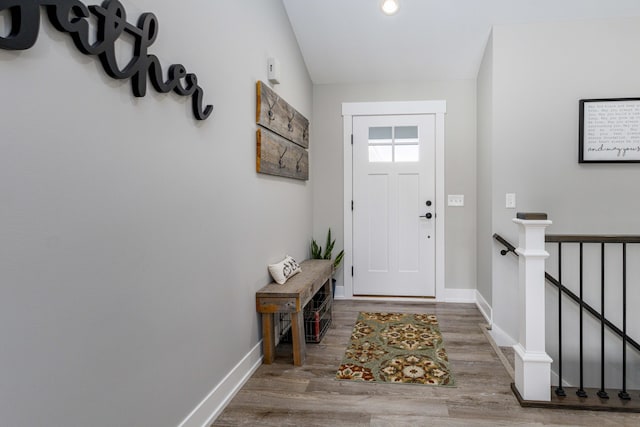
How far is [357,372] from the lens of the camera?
246cm

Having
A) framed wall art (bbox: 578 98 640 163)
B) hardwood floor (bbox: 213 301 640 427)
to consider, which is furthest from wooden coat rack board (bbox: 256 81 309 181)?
framed wall art (bbox: 578 98 640 163)

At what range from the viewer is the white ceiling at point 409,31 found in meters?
3.05

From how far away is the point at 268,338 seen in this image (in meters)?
2.58

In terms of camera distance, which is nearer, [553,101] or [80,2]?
[80,2]

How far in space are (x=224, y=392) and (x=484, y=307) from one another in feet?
8.24

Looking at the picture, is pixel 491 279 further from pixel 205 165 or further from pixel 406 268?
pixel 205 165

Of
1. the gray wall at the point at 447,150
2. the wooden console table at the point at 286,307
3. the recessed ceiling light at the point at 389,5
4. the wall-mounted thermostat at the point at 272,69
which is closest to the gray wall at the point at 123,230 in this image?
the wooden console table at the point at 286,307

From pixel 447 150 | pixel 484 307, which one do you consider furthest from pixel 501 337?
pixel 447 150

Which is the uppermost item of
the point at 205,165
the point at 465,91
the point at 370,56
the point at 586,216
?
the point at 370,56

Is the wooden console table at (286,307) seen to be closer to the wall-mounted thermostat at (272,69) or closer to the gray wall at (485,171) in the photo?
the wall-mounted thermostat at (272,69)

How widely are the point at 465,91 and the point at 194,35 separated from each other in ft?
10.1

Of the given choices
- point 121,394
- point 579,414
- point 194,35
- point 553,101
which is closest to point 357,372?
point 579,414

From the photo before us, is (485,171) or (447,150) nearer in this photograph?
(485,171)

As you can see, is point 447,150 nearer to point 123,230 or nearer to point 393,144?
point 393,144
